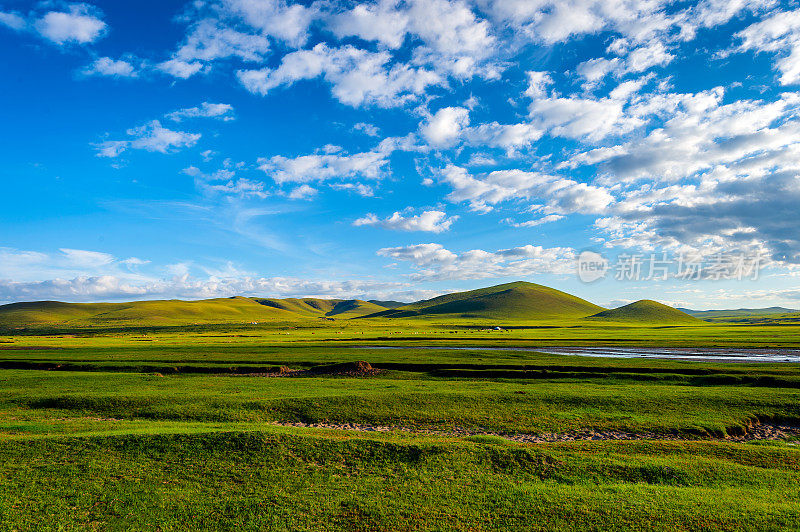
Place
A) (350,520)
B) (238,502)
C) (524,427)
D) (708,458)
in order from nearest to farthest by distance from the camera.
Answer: (350,520)
(238,502)
(708,458)
(524,427)

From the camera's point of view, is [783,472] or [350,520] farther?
[783,472]

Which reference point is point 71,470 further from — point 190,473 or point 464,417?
point 464,417

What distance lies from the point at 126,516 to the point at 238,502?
3.03 metres

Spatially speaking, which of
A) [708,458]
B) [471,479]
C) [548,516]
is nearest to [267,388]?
[471,479]

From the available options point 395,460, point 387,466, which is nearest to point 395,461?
point 395,460

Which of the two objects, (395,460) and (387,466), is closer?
(387,466)

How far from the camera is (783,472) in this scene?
15.2 meters

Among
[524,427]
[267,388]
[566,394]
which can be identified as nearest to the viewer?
[524,427]

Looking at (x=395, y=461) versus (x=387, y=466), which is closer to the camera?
(x=387, y=466)

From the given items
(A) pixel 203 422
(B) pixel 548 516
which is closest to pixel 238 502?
(B) pixel 548 516

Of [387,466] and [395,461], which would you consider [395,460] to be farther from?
[387,466]

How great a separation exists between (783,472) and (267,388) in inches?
1202

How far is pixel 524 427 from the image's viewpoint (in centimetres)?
2205

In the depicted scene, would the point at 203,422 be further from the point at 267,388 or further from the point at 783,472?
the point at 783,472
